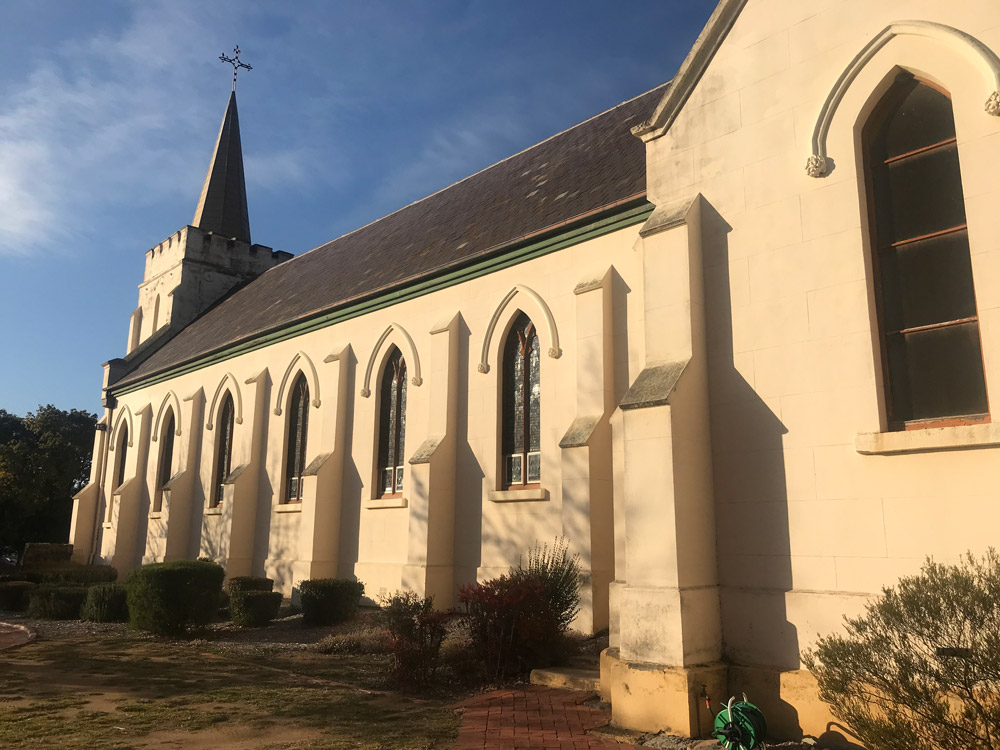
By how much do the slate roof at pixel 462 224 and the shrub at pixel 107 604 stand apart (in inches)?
303

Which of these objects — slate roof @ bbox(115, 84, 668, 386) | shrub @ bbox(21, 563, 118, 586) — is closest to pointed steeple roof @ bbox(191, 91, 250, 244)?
slate roof @ bbox(115, 84, 668, 386)

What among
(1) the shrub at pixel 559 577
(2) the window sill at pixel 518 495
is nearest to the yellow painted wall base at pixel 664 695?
(1) the shrub at pixel 559 577

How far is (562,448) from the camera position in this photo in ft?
41.7

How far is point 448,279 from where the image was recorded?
16.5 m

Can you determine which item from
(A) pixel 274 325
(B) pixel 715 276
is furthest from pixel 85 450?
(B) pixel 715 276

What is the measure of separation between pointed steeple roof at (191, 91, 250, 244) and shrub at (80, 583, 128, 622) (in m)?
21.8

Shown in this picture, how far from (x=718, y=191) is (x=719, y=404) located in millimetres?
2662

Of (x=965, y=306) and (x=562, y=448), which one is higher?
(x=965, y=306)

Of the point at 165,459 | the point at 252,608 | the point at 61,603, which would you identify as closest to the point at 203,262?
the point at 165,459

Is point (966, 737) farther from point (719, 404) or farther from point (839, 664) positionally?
point (719, 404)

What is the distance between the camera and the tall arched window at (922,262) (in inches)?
301

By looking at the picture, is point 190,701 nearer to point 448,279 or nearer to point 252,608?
point 252,608

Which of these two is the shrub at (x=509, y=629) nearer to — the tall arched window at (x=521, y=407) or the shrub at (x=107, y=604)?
the tall arched window at (x=521, y=407)

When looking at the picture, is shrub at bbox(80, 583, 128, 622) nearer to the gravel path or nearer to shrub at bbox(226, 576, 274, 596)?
the gravel path
